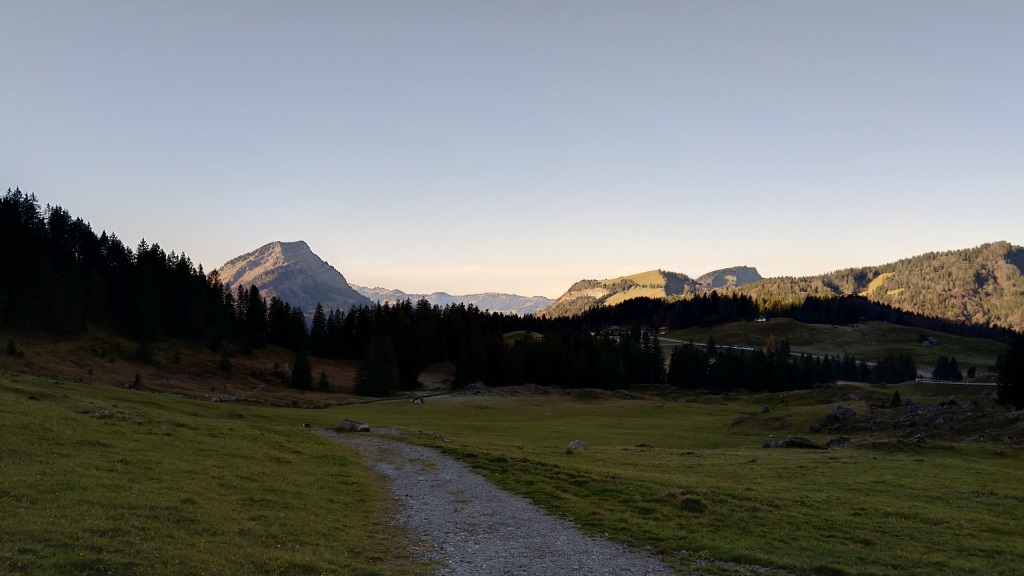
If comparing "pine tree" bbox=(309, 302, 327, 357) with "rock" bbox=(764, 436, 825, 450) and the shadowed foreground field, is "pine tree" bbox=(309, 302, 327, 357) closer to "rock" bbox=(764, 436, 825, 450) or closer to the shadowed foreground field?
the shadowed foreground field

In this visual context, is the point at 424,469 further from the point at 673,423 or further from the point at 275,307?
the point at 275,307

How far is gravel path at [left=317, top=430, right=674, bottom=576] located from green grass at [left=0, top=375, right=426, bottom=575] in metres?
1.57

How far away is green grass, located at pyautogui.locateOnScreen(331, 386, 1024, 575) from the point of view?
66.0ft

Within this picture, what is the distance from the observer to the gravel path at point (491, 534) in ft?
59.9

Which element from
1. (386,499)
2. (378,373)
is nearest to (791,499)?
(386,499)

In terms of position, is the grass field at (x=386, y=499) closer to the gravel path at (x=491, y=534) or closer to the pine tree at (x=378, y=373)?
the gravel path at (x=491, y=534)

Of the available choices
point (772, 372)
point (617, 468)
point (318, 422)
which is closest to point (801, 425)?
point (617, 468)

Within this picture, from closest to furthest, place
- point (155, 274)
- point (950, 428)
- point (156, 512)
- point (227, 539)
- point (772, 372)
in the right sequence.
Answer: point (227, 539) → point (156, 512) → point (950, 428) → point (155, 274) → point (772, 372)

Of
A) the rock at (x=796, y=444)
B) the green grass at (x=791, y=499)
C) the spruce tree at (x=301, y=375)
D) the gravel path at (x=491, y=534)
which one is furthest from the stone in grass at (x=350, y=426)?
the spruce tree at (x=301, y=375)

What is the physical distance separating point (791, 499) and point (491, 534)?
52.5ft

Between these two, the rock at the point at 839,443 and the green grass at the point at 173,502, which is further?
the rock at the point at 839,443

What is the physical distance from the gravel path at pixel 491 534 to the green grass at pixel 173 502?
5.16ft

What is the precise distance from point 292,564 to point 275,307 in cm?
17520

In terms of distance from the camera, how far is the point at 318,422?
218ft
